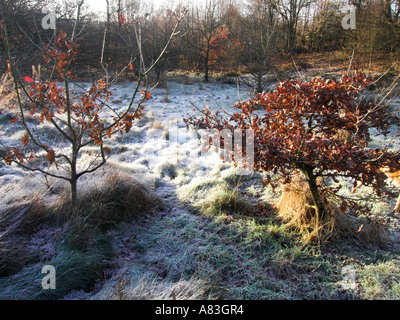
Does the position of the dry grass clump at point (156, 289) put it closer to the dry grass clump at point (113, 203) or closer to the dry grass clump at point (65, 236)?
the dry grass clump at point (65, 236)

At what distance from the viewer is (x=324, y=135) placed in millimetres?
2771

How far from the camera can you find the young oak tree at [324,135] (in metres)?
2.21

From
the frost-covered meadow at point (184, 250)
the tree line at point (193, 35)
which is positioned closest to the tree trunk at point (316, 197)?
the frost-covered meadow at point (184, 250)

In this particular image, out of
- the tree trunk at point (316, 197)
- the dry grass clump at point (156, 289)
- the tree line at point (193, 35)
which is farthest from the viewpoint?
the tree line at point (193, 35)

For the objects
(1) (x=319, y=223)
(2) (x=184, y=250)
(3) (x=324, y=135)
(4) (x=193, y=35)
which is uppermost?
(4) (x=193, y=35)

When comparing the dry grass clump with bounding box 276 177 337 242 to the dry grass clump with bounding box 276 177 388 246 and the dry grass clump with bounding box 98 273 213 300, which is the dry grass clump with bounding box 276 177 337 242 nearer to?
the dry grass clump with bounding box 276 177 388 246

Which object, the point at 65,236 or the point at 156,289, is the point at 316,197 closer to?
the point at 156,289

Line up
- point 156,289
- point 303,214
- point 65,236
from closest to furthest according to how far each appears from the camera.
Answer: point 156,289 < point 65,236 < point 303,214

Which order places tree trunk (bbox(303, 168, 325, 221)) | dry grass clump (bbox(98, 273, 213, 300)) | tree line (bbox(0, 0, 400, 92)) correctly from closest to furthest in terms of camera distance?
dry grass clump (bbox(98, 273, 213, 300)), tree trunk (bbox(303, 168, 325, 221)), tree line (bbox(0, 0, 400, 92))

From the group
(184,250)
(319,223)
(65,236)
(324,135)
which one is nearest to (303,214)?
(319,223)

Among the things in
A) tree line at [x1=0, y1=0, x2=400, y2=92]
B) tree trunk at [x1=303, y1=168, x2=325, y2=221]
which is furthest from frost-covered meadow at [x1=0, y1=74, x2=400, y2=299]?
tree line at [x1=0, y1=0, x2=400, y2=92]

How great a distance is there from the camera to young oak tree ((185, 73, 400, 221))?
2213 millimetres

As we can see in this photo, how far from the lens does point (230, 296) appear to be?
85.2 inches

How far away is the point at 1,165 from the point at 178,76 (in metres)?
9.65
